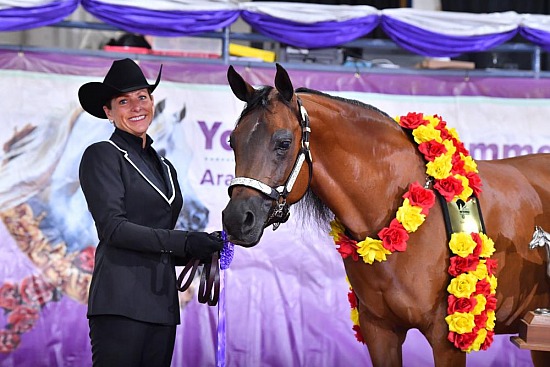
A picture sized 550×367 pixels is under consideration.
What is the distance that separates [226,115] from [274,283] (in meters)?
1.09

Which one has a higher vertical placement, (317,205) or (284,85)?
(284,85)

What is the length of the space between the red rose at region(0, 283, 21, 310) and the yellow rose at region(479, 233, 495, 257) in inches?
111

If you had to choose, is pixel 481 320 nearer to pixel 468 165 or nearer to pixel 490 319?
pixel 490 319

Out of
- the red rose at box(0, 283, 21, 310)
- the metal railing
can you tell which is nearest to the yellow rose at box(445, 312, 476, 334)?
the metal railing

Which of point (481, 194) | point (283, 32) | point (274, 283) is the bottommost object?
point (274, 283)

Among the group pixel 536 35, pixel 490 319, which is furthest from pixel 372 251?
pixel 536 35

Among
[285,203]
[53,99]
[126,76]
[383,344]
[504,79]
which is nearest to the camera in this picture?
[285,203]

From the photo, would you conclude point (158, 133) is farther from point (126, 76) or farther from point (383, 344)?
point (383, 344)

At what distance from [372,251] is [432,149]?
0.47 m

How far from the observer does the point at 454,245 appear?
256cm

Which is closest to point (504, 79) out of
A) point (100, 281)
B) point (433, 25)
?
point (433, 25)

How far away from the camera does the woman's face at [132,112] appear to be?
99.6 inches

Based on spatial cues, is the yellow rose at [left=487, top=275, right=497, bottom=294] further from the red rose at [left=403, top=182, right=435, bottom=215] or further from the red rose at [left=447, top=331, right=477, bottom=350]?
the red rose at [left=403, top=182, right=435, bottom=215]

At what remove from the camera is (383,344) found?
107 inches
